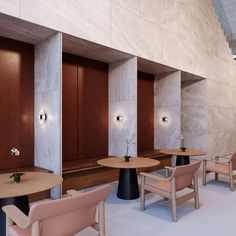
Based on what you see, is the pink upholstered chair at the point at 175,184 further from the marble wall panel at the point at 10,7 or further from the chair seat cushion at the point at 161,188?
the marble wall panel at the point at 10,7

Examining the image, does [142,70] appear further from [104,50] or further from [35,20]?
[35,20]

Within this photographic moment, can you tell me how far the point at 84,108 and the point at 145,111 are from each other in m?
2.28

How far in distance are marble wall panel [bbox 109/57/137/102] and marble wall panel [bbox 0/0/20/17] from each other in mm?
2594

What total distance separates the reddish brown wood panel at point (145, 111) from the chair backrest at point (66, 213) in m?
4.86

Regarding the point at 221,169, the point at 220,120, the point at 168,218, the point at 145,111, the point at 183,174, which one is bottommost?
the point at 168,218

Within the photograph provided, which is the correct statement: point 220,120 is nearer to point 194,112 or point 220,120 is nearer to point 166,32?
point 194,112

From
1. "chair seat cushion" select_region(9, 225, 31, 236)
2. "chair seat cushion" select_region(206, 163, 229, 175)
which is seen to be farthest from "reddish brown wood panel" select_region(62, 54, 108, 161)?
"chair seat cushion" select_region(9, 225, 31, 236)

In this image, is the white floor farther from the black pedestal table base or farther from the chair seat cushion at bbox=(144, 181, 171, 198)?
the chair seat cushion at bbox=(144, 181, 171, 198)

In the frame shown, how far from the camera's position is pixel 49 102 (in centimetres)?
393

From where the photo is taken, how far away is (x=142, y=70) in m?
6.51

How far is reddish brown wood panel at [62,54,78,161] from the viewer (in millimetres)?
4816

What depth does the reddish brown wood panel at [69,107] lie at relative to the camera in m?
4.82

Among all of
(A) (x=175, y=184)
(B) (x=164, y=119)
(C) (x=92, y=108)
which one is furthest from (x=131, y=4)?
(A) (x=175, y=184)

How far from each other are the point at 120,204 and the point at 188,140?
504 centimetres
